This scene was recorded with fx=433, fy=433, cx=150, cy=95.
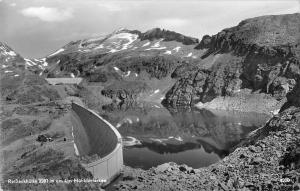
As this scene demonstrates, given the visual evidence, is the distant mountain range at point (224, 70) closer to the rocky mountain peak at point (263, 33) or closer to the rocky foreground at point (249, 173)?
the rocky mountain peak at point (263, 33)

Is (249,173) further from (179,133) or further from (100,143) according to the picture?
(179,133)

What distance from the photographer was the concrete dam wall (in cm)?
3812

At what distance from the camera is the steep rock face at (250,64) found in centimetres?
14000

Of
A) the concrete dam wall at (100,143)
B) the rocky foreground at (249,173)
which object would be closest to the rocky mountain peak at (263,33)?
the concrete dam wall at (100,143)

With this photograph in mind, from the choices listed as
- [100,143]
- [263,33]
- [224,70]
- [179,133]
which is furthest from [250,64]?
[100,143]

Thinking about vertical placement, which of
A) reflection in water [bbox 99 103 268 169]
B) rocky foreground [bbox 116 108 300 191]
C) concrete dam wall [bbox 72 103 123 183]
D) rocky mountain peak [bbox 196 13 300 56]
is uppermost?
rocky mountain peak [bbox 196 13 300 56]

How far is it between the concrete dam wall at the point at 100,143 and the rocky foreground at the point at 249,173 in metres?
2.53

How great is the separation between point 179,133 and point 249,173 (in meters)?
57.5

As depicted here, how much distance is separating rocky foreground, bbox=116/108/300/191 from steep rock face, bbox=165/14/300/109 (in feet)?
316

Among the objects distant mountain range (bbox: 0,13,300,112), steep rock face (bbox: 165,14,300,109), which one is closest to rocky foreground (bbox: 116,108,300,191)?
distant mountain range (bbox: 0,13,300,112)

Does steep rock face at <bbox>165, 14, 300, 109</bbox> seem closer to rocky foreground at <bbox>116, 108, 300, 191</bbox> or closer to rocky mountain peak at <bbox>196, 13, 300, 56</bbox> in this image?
rocky mountain peak at <bbox>196, 13, 300, 56</bbox>

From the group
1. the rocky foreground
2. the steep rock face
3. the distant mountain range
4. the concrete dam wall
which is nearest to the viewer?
the rocky foreground

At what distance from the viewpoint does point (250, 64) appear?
153m

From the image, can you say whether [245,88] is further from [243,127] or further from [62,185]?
[62,185]
